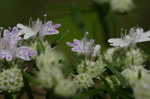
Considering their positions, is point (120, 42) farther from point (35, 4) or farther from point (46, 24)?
point (35, 4)

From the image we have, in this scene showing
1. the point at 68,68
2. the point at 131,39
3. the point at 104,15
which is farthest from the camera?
the point at 104,15

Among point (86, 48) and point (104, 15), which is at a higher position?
point (104, 15)

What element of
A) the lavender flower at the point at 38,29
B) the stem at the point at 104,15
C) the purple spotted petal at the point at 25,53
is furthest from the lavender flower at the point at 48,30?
the stem at the point at 104,15

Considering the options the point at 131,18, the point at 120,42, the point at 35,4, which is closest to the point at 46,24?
the point at 120,42

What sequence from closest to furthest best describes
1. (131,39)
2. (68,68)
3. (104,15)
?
1. (68,68)
2. (131,39)
3. (104,15)

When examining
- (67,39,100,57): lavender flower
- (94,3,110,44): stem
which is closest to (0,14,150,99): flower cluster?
(67,39,100,57): lavender flower

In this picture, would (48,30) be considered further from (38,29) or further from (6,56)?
(6,56)

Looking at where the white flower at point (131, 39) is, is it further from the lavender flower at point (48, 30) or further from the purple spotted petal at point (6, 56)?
the purple spotted petal at point (6, 56)

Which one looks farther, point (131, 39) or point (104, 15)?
point (104, 15)

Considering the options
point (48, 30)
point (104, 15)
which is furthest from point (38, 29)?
point (104, 15)
